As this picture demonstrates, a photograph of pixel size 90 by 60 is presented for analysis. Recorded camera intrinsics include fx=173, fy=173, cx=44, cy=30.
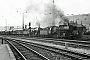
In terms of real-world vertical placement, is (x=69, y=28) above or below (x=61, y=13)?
below

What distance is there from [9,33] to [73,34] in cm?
5674

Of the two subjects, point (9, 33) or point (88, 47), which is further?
point (9, 33)

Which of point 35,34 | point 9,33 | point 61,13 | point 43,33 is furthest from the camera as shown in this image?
point 9,33

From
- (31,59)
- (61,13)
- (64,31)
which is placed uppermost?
(61,13)

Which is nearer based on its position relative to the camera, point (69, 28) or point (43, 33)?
point (69, 28)

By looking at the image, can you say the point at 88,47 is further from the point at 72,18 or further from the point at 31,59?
the point at 72,18

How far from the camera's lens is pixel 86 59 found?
10.0 meters

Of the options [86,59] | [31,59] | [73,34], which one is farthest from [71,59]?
[73,34]

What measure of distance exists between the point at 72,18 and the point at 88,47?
8455 cm

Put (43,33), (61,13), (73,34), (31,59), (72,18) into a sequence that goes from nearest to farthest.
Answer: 1. (31,59)
2. (73,34)
3. (61,13)
4. (43,33)
5. (72,18)

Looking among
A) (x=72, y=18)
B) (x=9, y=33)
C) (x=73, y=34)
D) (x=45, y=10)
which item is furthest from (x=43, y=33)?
(x=72, y=18)

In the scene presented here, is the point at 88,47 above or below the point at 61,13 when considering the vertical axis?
below

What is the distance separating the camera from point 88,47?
16312 mm

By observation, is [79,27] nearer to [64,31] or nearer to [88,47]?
[64,31]
